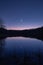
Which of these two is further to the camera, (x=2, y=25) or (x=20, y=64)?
(x=2, y=25)

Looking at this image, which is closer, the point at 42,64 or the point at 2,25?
the point at 42,64

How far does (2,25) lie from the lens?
110062mm

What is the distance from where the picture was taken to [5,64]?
16750 mm

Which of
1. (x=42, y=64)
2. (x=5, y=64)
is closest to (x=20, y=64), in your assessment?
(x=5, y=64)

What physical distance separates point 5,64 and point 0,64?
31.5 inches

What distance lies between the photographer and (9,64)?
1662cm

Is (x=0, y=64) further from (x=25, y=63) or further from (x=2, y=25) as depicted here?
(x=2, y=25)

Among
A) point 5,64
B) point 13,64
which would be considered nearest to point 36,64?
point 13,64

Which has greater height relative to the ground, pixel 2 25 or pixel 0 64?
pixel 2 25

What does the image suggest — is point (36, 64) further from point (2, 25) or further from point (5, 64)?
point (2, 25)

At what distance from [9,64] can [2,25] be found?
315ft

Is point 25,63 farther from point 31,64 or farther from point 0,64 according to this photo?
point 0,64

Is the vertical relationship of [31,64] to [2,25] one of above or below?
below

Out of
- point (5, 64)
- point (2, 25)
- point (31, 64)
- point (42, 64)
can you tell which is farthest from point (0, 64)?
point (2, 25)
